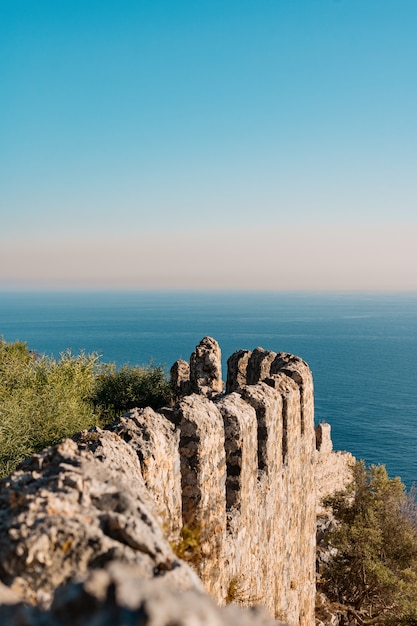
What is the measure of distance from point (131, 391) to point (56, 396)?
579 cm

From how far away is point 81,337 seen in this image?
477 feet

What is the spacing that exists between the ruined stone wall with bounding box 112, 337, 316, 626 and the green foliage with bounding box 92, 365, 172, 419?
14.9 metres

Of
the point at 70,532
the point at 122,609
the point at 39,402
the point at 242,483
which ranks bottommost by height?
the point at 39,402

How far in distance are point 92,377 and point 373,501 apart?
14.4 m

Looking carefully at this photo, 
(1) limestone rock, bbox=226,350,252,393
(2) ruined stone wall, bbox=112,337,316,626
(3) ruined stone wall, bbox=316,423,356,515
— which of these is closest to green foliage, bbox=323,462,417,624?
(2) ruined stone wall, bbox=112,337,316,626

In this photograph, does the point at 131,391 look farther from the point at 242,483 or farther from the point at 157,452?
the point at 157,452

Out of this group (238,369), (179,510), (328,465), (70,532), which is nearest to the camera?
(70,532)

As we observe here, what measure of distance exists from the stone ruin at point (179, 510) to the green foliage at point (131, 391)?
13407mm

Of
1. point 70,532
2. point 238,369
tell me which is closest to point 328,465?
point 238,369

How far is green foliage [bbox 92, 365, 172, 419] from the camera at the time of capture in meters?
26.9

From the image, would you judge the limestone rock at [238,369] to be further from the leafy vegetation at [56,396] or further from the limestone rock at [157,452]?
the limestone rock at [157,452]

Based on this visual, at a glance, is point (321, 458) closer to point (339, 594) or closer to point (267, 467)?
point (339, 594)

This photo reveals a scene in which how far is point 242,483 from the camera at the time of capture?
7.48 metres

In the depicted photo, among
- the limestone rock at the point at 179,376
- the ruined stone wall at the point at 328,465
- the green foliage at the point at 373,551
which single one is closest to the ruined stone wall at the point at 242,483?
the green foliage at the point at 373,551
